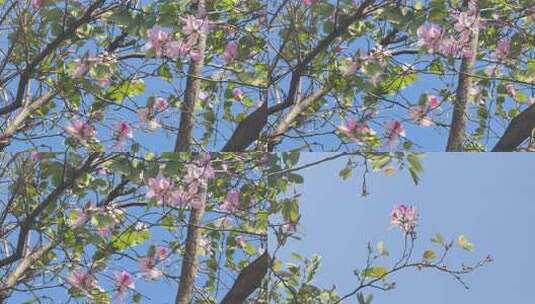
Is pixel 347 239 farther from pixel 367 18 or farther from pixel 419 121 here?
pixel 367 18

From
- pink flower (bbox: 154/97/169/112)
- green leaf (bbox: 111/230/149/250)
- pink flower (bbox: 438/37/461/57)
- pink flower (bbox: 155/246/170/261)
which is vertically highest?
pink flower (bbox: 438/37/461/57)

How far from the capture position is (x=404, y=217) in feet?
7.62

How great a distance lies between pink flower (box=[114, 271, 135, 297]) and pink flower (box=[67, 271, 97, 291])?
0.06 meters

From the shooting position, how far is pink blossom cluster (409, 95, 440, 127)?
2.37 meters

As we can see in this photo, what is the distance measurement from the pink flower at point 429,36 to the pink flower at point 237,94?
478mm

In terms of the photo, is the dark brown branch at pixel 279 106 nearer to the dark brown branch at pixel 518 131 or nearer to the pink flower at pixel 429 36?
the pink flower at pixel 429 36

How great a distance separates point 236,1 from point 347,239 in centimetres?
67

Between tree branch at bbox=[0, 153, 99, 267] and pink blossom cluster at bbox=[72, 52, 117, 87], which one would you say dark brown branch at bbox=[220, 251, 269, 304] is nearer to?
tree branch at bbox=[0, 153, 99, 267]

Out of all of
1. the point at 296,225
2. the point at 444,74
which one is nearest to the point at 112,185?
the point at 296,225

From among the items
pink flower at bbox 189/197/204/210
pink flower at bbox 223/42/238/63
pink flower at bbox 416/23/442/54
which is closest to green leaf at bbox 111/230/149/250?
pink flower at bbox 189/197/204/210

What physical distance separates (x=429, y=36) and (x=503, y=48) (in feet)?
0.66

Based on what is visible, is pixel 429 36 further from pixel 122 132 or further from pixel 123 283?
pixel 123 283

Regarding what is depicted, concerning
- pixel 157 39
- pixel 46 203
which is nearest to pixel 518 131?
pixel 157 39

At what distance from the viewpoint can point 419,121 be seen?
2367 millimetres
